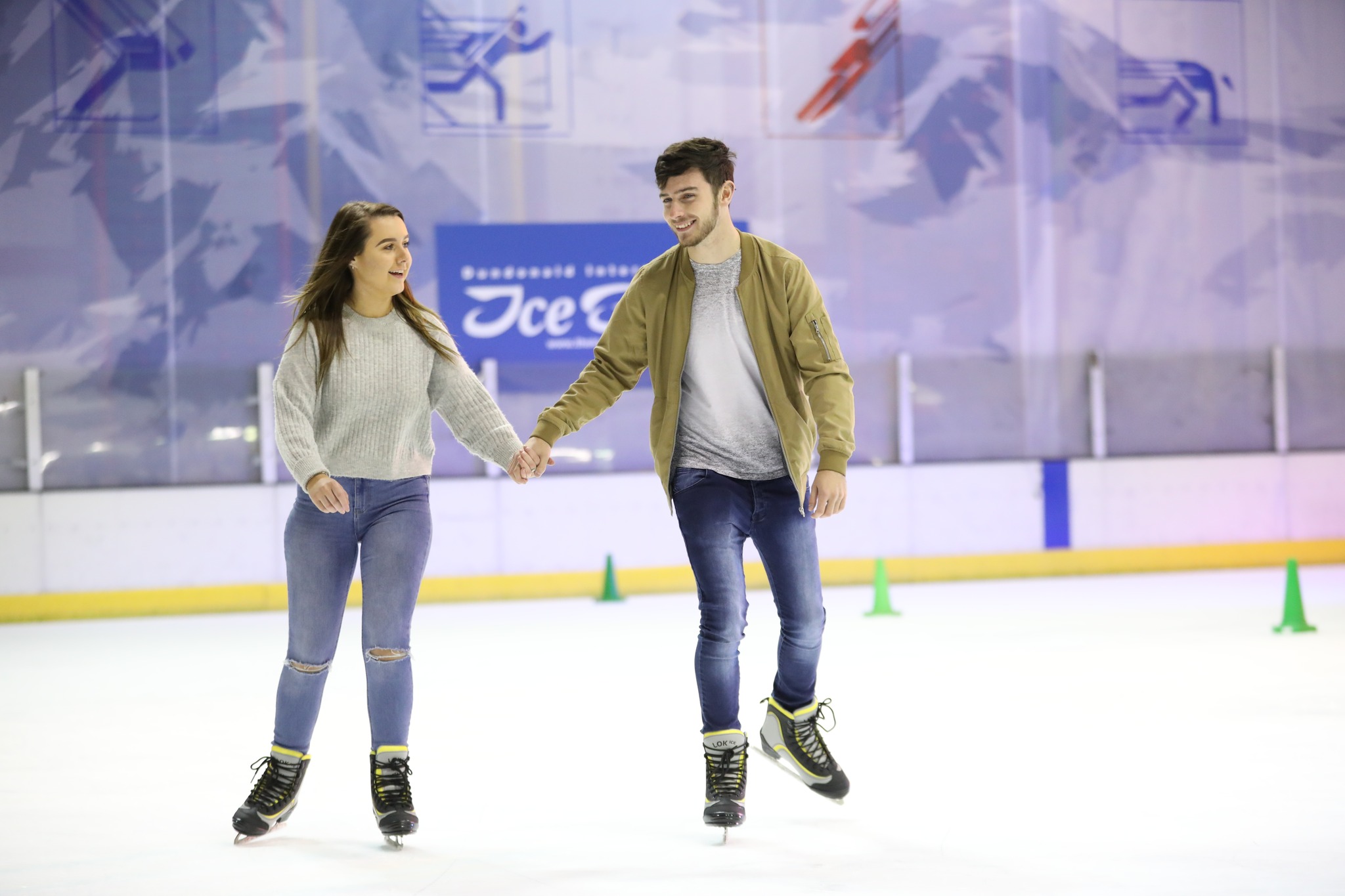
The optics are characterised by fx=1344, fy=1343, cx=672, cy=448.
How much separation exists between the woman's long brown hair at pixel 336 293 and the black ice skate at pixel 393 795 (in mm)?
842

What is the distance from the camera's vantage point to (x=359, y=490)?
9.77ft

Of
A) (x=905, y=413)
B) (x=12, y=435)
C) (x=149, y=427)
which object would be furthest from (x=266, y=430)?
(x=905, y=413)

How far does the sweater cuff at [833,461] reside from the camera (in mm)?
3072

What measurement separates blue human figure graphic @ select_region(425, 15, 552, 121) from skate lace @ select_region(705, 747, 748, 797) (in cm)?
716

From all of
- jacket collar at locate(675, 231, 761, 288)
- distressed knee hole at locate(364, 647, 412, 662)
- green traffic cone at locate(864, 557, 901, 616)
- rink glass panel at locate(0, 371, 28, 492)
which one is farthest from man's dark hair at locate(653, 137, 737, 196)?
rink glass panel at locate(0, 371, 28, 492)

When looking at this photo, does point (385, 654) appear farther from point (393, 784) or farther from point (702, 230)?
point (702, 230)

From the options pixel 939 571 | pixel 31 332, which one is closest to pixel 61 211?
pixel 31 332

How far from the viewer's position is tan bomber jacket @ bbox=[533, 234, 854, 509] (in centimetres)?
306

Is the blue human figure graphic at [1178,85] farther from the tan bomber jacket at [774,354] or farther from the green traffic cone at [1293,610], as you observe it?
the tan bomber jacket at [774,354]

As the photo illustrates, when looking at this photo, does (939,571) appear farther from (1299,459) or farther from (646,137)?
(646,137)

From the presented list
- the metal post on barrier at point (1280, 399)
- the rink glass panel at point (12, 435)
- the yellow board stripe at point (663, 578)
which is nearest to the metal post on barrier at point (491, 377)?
the yellow board stripe at point (663, 578)

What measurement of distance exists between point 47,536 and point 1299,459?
882 centimetres

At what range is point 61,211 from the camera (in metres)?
8.95

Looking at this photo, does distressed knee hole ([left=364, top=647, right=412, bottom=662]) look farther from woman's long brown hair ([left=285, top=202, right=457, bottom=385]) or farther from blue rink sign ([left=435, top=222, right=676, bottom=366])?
blue rink sign ([left=435, top=222, right=676, bottom=366])
